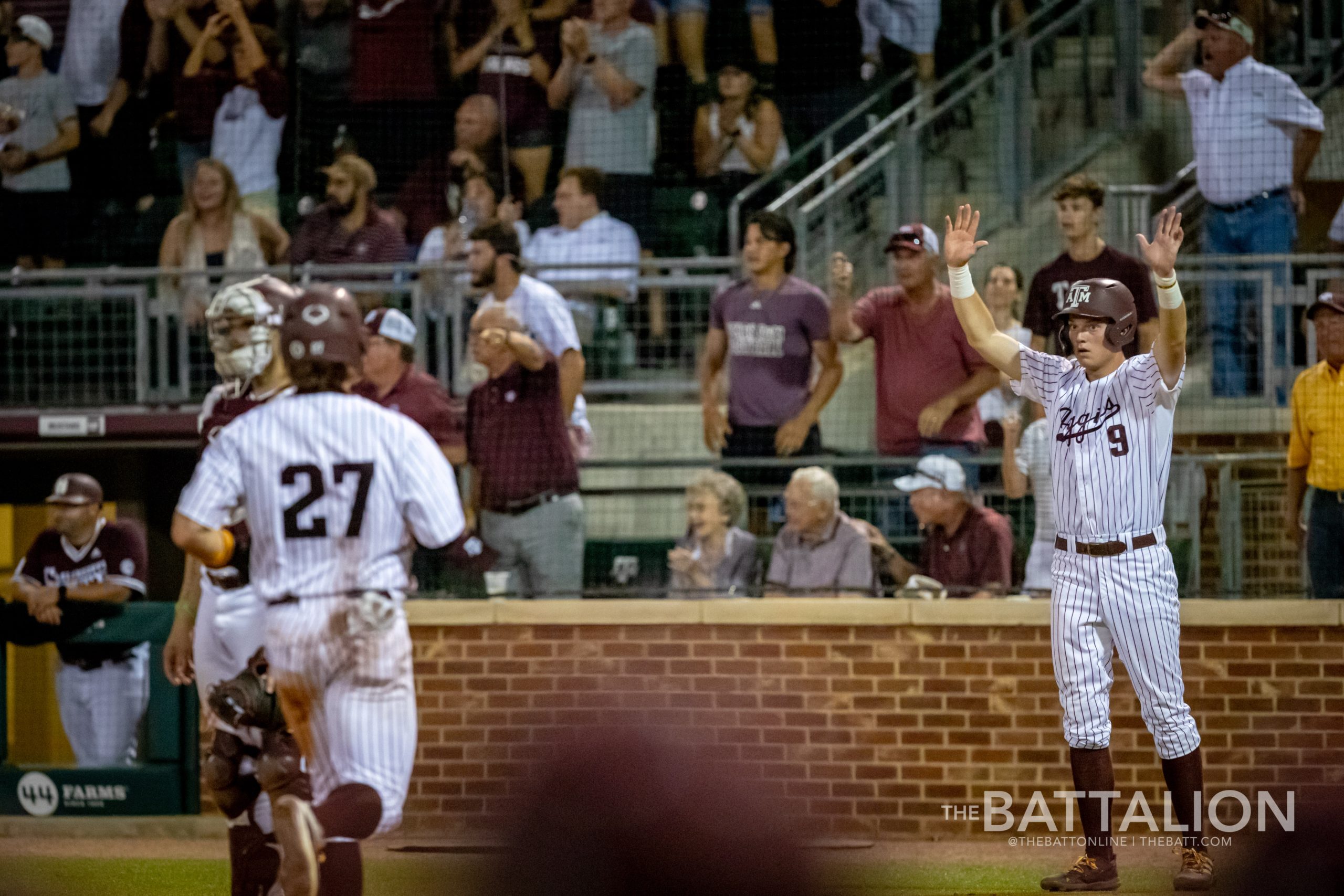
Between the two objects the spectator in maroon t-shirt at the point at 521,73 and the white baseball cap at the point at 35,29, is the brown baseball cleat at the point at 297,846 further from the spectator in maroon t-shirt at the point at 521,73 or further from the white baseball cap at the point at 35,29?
the white baseball cap at the point at 35,29

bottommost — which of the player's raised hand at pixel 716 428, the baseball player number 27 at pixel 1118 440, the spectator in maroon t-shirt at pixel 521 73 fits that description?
the baseball player number 27 at pixel 1118 440

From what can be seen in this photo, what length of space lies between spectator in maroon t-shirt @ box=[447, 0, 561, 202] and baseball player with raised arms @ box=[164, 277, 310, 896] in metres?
3.41

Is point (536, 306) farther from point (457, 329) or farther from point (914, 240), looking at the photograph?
point (914, 240)

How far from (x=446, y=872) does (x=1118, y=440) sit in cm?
321

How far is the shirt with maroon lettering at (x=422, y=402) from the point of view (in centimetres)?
759

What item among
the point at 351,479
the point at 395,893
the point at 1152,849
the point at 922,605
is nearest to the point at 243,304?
the point at 351,479

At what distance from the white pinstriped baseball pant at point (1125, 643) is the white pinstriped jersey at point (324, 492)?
214 centimetres

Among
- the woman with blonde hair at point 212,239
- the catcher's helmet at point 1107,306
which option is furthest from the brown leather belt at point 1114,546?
the woman with blonde hair at point 212,239

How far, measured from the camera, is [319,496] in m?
4.69

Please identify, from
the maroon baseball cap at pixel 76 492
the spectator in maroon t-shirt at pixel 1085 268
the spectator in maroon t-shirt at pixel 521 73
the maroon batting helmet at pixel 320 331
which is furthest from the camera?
the spectator in maroon t-shirt at pixel 521 73

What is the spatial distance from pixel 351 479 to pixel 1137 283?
388cm

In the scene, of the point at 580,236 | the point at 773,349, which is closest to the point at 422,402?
the point at 580,236

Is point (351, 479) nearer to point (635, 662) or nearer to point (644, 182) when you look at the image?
point (635, 662)

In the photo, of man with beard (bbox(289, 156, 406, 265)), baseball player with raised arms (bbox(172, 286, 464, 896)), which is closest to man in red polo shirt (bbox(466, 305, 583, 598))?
man with beard (bbox(289, 156, 406, 265))
